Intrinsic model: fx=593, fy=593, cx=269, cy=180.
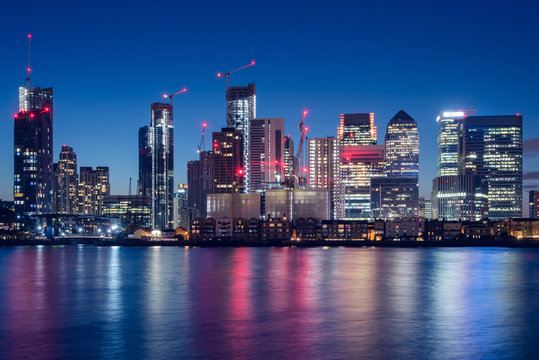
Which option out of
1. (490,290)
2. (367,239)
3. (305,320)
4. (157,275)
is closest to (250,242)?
(367,239)

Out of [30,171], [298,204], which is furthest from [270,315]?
[30,171]

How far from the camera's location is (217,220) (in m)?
155

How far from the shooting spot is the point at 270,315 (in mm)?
35375

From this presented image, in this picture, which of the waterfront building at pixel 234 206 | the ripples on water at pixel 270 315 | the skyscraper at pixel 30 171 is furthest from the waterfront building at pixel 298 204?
the ripples on water at pixel 270 315

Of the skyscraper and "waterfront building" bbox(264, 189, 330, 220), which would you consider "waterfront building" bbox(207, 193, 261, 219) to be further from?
the skyscraper

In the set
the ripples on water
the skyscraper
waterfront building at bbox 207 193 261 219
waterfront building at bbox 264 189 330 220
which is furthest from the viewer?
the skyscraper

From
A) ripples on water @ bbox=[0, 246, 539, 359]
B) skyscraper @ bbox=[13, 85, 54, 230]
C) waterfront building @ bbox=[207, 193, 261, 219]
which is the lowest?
ripples on water @ bbox=[0, 246, 539, 359]

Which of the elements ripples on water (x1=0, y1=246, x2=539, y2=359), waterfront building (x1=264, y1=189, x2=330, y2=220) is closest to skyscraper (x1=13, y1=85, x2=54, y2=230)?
waterfront building (x1=264, y1=189, x2=330, y2=220)

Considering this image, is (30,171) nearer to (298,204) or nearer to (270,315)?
(298,204)

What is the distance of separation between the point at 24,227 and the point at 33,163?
20110mm

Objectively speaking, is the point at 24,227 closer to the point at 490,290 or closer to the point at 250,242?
the point at 250,242

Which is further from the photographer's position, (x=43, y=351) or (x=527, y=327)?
(x=527, y=327)

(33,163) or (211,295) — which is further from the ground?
(33,163)

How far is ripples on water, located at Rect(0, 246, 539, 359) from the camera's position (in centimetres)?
2650
